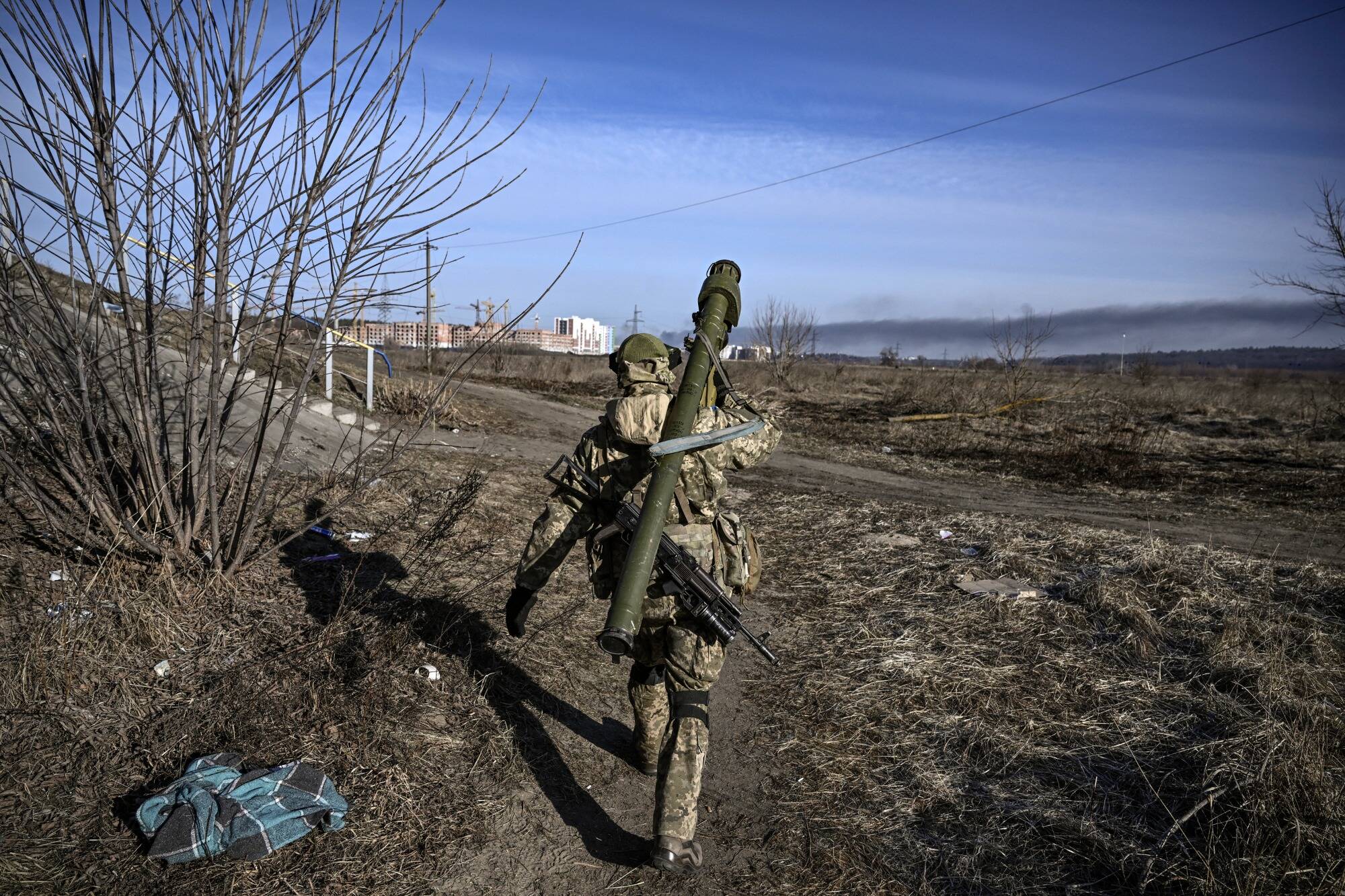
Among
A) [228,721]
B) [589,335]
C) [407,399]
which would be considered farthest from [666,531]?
[589,335]

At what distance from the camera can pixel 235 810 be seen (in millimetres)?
2672

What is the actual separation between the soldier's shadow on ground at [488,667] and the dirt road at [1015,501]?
15.3ft

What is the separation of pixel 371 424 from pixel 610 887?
30.1ft

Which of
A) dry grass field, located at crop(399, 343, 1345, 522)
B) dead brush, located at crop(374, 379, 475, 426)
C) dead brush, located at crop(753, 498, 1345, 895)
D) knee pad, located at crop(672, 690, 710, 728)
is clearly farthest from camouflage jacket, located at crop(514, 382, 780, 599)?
dry grass field, located at crop(399, 343, 1345, 522)

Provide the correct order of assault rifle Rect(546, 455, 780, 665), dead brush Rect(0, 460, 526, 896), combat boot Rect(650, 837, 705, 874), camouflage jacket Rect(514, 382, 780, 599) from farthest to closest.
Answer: camouflage jacket Rect(514, 382, 780, 599) → assault rifle Rect(546, 455, 780, 665) → combat boot Rect(650, 837, 705, 874) → dead brush Rect(0, 460, 526, 896)

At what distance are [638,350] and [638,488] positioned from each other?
1.91 ft

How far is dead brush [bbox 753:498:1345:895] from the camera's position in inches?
115

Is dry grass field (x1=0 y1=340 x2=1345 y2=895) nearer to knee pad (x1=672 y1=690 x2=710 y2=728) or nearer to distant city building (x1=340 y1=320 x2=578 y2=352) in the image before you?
knee pad (x1=672 y1=690 x2=710 y2=728)

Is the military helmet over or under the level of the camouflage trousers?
over

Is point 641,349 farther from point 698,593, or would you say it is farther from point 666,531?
point 698,593

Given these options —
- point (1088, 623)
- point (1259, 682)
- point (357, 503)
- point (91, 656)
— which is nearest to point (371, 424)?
point (357, 503)

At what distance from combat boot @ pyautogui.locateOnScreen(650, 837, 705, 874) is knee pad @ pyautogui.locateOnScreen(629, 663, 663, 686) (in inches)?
29.1

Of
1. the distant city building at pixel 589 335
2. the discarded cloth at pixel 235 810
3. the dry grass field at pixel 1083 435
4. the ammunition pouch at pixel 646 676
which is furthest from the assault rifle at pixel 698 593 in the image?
the distant city building at pixel 589 335

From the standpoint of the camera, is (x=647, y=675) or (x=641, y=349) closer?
(x=641, y=349)
